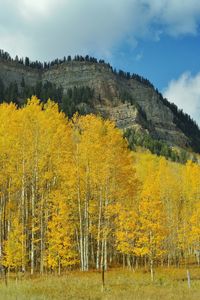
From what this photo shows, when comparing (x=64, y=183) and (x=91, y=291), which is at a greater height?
(x=64, y=183)

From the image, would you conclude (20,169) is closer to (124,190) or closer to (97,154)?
(97,154)

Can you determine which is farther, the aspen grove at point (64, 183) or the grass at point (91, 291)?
the aspen grove at point (64, 183)

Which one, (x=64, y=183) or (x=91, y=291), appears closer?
(x=91, y=291)

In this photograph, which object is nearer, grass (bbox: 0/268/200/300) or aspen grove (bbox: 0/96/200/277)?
grass (bbox: 0/268/200/300)

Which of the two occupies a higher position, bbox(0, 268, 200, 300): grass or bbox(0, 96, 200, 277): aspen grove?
bbox(0, 96, 200, 277): aspen grove

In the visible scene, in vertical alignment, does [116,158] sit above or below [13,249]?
above

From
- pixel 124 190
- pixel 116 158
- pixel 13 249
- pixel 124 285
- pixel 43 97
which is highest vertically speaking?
pixel 43 97

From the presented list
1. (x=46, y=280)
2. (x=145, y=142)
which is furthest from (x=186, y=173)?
(x=145, y=142)

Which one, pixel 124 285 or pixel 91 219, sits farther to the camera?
pixel 91 219

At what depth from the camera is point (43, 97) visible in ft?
560

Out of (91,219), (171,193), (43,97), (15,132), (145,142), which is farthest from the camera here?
(43,97)

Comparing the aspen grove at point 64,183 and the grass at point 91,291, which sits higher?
the aspen grove at point 64,183

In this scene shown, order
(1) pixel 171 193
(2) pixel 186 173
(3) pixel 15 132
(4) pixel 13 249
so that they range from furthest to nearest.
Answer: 1. (2) pixel 186 173
2. (1) pixel 171 193
3. (3) pixel 15 132
4. (4) pixel 13 249

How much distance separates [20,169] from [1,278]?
7.26m
